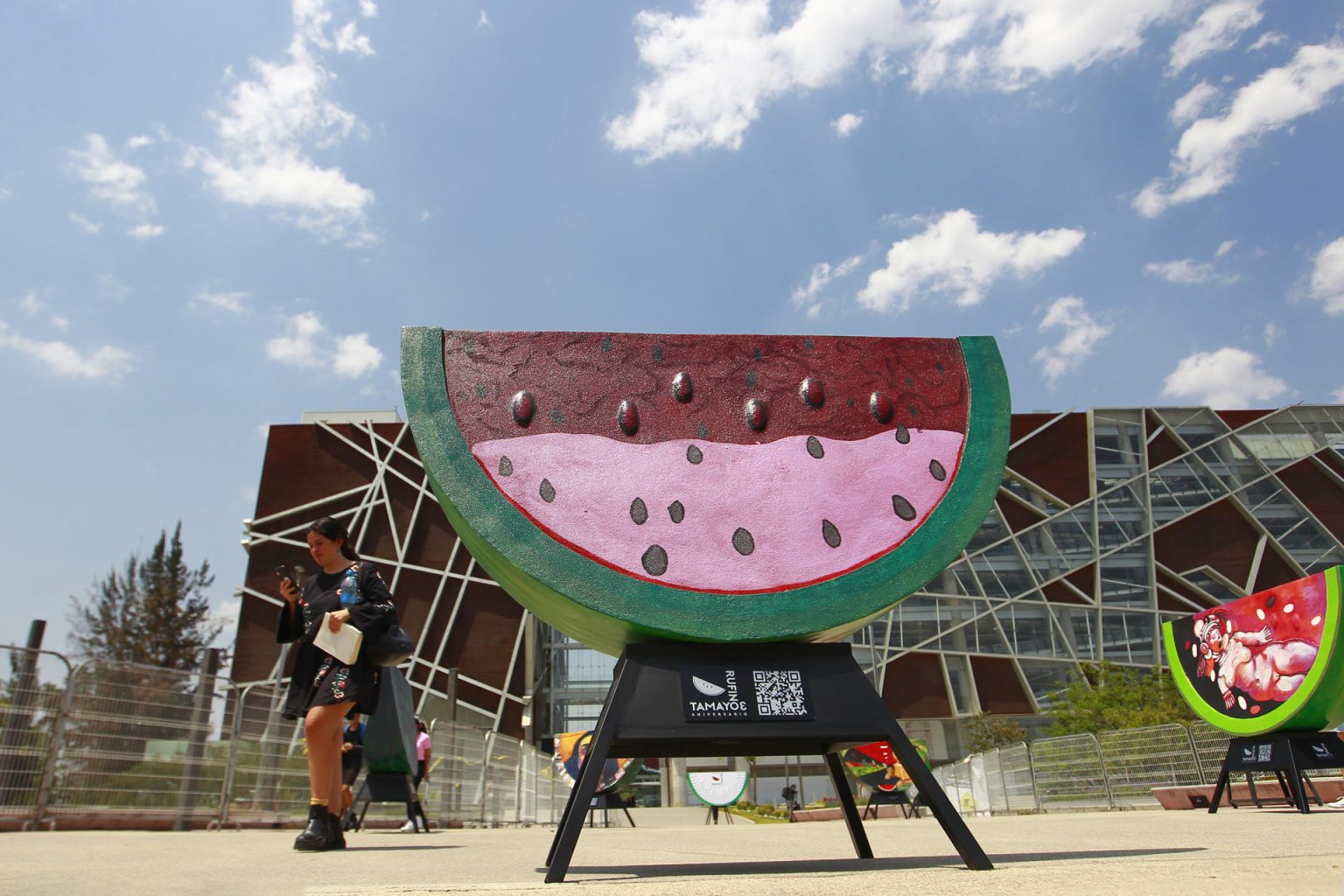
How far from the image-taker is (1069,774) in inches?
591

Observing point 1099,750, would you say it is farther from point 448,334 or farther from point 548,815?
point 448,334

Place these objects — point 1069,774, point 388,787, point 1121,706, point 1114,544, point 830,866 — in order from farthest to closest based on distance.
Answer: point 1114,544
point 1121,706
point 1069,774
point 388,787
point 830,866

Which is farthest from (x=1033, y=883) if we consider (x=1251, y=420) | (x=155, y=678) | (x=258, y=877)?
(x=1251, y=420)

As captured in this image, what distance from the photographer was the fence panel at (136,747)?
7363mm

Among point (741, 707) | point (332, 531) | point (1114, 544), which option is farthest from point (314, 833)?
point (1114, 544)

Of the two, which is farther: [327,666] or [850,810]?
[850,810]

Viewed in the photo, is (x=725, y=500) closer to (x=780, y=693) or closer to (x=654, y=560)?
(x=654, y=560)

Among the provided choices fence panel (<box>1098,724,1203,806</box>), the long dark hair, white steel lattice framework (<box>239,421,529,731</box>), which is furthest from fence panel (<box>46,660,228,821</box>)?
white steel lattice framework (<box>239,421,529,731</box>)

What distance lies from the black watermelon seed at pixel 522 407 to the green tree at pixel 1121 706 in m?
21.8

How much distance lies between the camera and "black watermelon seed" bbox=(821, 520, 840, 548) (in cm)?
426

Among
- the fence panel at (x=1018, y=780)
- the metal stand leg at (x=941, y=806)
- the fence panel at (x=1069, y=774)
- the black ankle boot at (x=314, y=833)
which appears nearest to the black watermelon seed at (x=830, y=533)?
the metal stand leg at (x=941, y=806)

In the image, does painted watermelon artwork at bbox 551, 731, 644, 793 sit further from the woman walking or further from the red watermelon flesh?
the red watermelon flesh

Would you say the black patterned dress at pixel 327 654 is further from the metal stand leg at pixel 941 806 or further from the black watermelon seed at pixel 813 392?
the metal stand leg at pixel 941 806

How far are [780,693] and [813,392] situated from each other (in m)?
1.58
